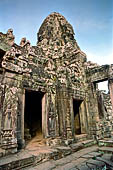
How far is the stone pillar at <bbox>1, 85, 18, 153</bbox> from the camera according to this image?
344 cm

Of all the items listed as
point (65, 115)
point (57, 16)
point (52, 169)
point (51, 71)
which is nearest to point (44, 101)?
point (65, 115)

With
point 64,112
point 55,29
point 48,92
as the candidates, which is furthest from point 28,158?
point 55,29

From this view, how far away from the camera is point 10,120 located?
12.2ft

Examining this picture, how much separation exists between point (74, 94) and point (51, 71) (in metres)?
1.83

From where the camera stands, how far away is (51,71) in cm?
607

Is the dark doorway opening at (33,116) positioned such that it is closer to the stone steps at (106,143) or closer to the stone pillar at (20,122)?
the stone pillar at (20,122)

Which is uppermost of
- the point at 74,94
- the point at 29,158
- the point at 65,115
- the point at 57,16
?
the point at 57,16

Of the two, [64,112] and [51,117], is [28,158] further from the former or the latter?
[64,112]

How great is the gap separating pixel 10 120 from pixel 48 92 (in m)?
2.35

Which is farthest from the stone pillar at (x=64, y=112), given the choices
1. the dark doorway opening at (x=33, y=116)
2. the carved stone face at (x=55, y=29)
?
the carved stone face at (x=55, y=29)

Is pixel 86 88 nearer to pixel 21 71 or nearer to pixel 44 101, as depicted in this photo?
pixel 44 101

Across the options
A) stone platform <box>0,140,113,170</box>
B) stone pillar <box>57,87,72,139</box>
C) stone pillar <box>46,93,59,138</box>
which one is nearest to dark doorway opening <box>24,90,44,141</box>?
stone pillar <box>46,93,59,138</box>

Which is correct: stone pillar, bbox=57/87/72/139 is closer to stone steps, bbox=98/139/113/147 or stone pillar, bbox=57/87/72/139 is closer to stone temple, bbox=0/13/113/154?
stone temple, bbox=0/13/113/154

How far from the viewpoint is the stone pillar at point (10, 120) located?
344 cm
